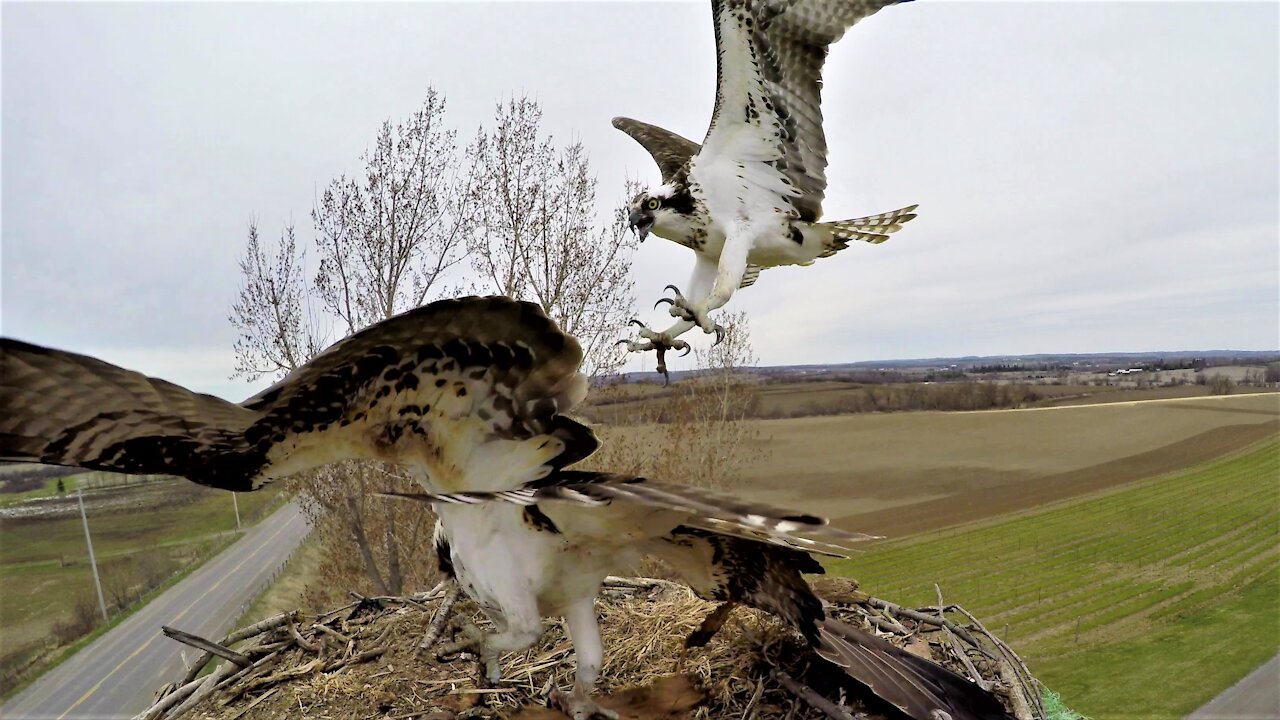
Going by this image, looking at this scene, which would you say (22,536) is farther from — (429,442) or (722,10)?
(722,10)

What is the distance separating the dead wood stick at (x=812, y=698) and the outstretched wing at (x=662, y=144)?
5.73 ft

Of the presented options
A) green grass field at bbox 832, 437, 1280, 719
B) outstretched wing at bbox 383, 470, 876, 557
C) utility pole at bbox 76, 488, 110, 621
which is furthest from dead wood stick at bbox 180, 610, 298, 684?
green grass field at bbox 832, 437, 1280, 719

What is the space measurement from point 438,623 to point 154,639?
5734 millimetres

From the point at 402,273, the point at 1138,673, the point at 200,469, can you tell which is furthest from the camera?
the point at 402,273

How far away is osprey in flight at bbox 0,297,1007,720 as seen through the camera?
0.96 metres

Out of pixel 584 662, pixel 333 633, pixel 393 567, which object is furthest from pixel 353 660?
pixel 393 567

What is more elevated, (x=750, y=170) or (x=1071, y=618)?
(x=750, y=170)

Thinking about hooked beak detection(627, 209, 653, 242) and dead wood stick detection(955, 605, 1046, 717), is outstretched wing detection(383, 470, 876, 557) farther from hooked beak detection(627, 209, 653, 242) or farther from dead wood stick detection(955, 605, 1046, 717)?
dead wood stick detection(955, 605, 1046, 717)

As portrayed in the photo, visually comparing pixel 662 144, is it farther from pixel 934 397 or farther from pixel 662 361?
pixel 934 397

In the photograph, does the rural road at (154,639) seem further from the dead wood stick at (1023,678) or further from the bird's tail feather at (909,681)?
the dead wood stick at (1023,678)

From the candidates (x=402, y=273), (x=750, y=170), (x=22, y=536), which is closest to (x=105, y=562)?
(x=22, y=536)

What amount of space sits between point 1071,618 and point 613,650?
398 centimetres

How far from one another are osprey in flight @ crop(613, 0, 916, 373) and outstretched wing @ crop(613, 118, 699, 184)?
56cm

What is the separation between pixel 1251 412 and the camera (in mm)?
4930
